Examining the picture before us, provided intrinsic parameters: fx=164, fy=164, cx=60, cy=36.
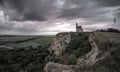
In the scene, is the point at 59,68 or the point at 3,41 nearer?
the point at 59,68

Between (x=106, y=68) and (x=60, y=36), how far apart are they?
125 feet

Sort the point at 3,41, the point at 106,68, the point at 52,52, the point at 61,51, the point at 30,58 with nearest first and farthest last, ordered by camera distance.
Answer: the point at 106,68 < the point at 61,51 < the point at 52,52 < the point at 30,58 < the point at 3,41

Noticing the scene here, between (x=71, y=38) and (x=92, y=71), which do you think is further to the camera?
(x=71, y=38)

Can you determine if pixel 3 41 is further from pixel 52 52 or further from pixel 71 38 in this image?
pixel 71 38

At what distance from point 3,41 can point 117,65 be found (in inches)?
4643

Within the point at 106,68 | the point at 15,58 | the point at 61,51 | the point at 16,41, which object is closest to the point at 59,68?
the point at 106,68

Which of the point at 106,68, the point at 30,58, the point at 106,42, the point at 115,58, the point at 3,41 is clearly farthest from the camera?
the point at 3,41

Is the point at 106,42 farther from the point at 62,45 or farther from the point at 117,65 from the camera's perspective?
the point at 62,45

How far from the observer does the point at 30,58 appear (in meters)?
61.8

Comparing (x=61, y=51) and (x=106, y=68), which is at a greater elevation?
(x=106, y=68)

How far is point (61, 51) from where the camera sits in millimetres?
46156

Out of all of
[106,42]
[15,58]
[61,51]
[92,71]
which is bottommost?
[15,58]

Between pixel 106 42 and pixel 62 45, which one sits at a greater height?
pixel 106 42

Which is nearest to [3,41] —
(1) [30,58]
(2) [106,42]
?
(1) [30,58]
